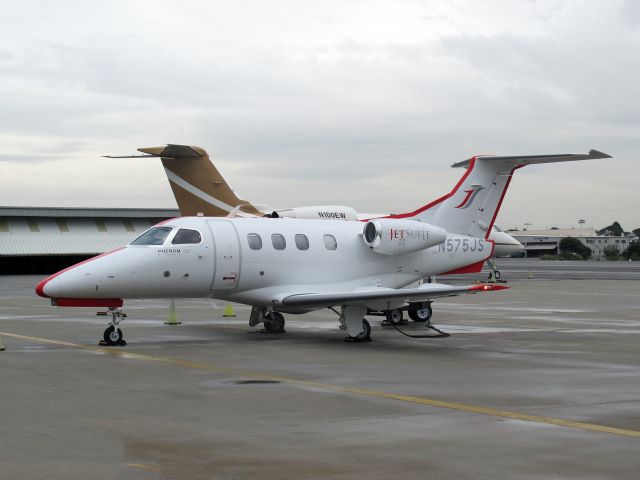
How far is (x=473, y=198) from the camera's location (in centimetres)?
2491

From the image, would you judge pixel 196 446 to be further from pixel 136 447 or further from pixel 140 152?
pixel 140 152

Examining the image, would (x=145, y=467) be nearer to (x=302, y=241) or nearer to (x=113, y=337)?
(x=113, y=337)

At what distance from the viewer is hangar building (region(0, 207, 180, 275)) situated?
211 feet

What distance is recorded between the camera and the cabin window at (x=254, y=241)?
21.9 m

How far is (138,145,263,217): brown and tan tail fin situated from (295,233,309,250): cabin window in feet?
54.1

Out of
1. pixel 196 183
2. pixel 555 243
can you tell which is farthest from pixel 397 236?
pixel 555 243

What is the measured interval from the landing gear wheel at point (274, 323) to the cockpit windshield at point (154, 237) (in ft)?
12.7

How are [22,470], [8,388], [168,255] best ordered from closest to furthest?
1. [22,470]
2. [8,388]
3. [168,255]

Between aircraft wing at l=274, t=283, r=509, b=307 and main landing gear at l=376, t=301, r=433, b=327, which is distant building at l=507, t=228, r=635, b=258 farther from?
aircraft wing at l=274, t=283, r=509, b=307

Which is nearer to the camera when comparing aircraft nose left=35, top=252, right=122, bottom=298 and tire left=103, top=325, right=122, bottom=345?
aircraft nose left=35, top=252, right=122, bottom=298

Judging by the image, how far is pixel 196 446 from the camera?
9695mm

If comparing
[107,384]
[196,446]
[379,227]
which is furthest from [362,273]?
[196,446]

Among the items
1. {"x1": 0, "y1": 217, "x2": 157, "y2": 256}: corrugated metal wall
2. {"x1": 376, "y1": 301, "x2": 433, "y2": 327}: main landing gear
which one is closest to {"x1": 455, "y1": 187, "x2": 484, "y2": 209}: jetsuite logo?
{"x1": 376, "y1": 301, "x2": 433, "y2": 327}: main landing gear

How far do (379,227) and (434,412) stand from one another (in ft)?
37.9
